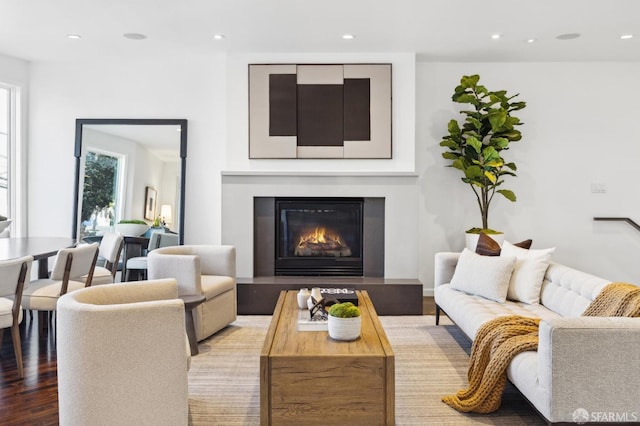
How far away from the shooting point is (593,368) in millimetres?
2049

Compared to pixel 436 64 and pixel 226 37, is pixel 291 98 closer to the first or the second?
pixel 226 37

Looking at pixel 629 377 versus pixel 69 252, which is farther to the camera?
pixel 69 252

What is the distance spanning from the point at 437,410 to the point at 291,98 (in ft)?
11.7

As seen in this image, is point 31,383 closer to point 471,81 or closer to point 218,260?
point 218,260

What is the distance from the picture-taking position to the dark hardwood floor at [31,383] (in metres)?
2.55

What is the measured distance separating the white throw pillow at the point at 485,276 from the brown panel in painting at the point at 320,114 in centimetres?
202

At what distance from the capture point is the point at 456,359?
11.5ft

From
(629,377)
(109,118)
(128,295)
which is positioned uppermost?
(109,118)

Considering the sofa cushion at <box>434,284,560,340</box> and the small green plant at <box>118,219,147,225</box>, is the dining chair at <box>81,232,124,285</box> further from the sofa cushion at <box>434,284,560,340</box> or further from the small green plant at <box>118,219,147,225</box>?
the sofa cushion at <box>434,284,560,340</box>

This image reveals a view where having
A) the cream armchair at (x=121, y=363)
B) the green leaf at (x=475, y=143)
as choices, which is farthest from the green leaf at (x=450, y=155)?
the cream armchair at (x=121, y=363)

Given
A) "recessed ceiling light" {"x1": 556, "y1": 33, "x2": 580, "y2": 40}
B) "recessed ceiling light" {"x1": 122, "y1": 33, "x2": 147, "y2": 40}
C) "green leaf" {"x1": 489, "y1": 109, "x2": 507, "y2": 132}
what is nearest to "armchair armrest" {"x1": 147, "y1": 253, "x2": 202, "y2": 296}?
"recessed ceiling light" {"x1": 122, "y1": 33, "x2": 147, "y2": 40}

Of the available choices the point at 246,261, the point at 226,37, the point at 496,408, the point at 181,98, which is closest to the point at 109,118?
the point at 181,98

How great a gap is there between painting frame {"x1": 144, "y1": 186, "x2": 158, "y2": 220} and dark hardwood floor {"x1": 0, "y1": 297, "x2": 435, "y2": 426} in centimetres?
188

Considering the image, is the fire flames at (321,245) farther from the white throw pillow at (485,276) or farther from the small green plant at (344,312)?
the small green plant at (344,312)
